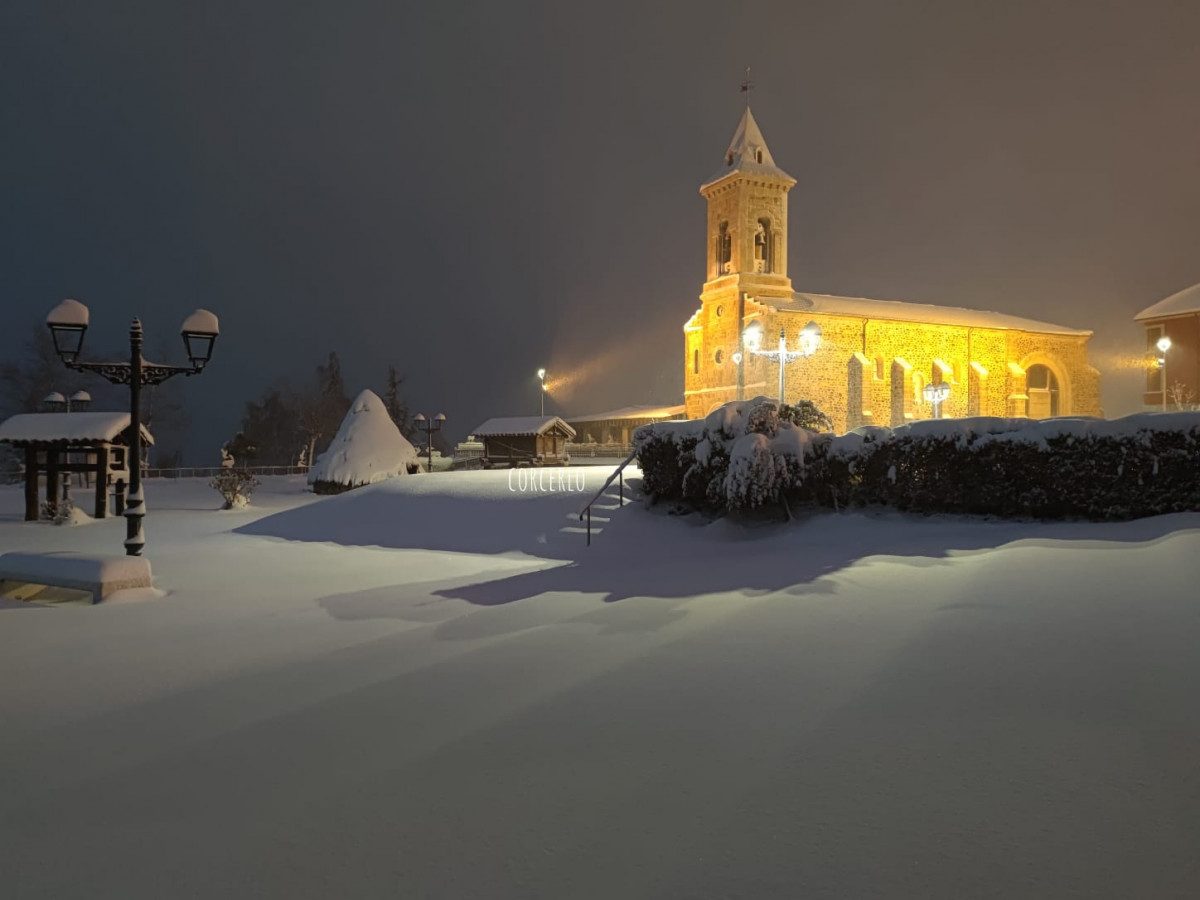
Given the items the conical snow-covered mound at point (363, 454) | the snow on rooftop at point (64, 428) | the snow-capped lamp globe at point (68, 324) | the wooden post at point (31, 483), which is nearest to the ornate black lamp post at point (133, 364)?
the snow-capped lamp globe at point (68, 324)

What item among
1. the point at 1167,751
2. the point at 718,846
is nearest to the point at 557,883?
the point at 718,846

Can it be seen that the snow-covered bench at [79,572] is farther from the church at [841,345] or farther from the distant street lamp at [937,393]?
the distant street lamp at [937,393]

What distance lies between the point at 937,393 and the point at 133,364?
114ft

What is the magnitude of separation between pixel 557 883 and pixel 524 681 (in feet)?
7.43

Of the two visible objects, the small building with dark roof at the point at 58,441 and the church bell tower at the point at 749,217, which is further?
the church bell tower at the point at 749,217

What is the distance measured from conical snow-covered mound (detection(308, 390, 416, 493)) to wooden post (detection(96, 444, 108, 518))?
7.28 metres

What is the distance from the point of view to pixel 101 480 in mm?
22281

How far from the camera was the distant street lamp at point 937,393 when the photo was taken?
35500mm

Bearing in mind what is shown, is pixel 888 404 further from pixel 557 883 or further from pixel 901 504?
pixel 557 883

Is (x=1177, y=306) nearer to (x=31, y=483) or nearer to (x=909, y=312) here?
(x=909, y=312)

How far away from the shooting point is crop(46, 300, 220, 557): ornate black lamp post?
945cm

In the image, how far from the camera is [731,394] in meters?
38.8

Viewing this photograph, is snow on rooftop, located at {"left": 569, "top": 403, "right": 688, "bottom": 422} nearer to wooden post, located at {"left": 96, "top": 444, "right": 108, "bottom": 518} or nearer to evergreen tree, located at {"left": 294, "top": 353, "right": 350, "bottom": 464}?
evergreen tree, located at {"left": 294, "top": 353, "right": 350, "bottom": 464}

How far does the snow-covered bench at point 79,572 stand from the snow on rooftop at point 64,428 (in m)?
14.0
